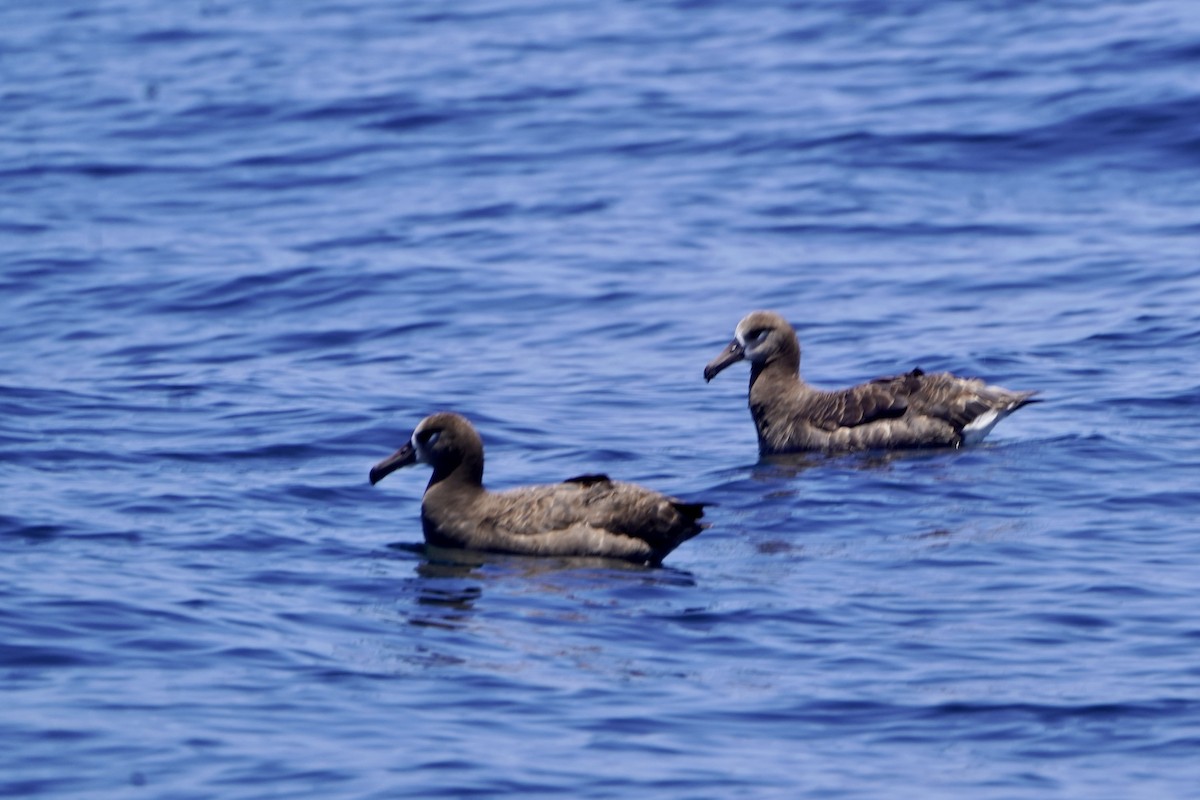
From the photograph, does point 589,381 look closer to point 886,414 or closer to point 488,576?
point 886,414

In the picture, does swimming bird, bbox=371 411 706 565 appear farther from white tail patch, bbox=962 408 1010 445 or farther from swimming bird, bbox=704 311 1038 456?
white tail patch, bbox=962 408 1010 445

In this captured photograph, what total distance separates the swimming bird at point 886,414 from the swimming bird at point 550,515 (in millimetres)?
3314

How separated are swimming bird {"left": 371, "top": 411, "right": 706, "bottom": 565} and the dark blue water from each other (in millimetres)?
232

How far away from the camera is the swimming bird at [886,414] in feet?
56.7

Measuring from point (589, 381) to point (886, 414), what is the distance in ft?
12.2

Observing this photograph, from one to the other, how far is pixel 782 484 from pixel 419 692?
18.1ft

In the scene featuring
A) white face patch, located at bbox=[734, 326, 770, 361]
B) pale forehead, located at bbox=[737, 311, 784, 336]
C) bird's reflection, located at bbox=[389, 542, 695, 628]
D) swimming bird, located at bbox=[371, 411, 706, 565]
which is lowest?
bird's reflection, located at bbox=[389, 542, 695, 628]

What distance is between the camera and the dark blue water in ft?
36.2

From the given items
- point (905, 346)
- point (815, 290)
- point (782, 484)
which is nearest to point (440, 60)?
point (815, 290)

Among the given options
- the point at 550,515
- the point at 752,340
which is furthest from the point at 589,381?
the point at 550,515

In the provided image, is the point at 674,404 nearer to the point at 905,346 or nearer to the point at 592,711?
the point at 905,346

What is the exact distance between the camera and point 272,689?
37.8 feet

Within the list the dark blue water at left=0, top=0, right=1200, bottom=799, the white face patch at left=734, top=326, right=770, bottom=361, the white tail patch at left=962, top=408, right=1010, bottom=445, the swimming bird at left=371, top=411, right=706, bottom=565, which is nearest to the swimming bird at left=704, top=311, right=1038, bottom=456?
the white tail patch at left=962, top=408, right=1010, bottom=445

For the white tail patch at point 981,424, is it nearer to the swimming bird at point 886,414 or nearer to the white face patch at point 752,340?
the swimming bird at point 886,414
